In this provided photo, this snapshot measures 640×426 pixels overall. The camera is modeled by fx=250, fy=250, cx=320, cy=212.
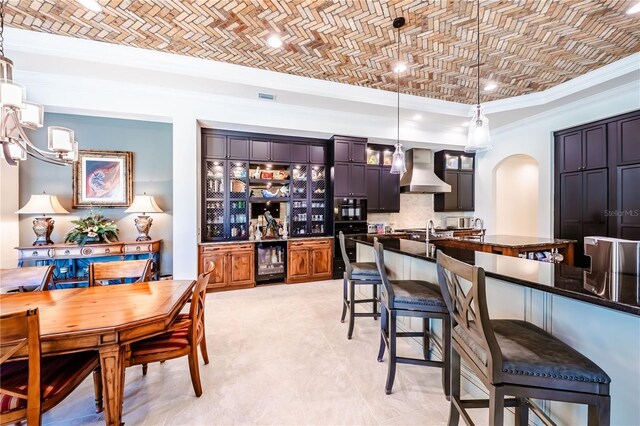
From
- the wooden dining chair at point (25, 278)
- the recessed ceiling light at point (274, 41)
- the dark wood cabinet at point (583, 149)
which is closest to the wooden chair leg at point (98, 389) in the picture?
the wooden dining chair at point (25, 278)

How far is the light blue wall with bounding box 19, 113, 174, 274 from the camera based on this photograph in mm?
3871

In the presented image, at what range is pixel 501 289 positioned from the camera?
1.70 m

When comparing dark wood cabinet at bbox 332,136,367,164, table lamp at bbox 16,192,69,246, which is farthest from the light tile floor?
dark wood cabinet at bbox 332,136,367,164

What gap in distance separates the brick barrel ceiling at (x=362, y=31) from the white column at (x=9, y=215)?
206cm

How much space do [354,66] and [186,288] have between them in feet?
12.0

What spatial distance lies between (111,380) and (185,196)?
3097mm

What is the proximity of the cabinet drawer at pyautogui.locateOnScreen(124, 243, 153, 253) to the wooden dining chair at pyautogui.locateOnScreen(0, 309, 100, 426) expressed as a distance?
104 inches

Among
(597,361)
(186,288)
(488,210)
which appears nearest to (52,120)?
(186,288)

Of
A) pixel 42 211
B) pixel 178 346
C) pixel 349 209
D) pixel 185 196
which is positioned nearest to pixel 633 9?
pixel 349 209

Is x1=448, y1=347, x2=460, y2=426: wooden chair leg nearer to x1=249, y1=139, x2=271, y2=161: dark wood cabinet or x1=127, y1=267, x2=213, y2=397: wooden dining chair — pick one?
x1=127, y1=267, x2=213, y2=397: wooden dining chair

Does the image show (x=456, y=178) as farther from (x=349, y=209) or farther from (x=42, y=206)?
(x=42, y=206)

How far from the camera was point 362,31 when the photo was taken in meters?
3.00

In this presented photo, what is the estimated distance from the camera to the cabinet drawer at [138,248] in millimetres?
3797

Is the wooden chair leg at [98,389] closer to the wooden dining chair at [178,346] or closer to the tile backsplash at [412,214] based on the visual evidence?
the wooden dining chair at [178,346]
